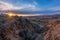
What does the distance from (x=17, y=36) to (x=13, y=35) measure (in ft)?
1.02

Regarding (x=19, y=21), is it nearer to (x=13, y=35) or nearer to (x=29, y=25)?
(x=29, y=25)

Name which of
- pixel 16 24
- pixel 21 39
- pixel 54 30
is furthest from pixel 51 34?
pixel 16 24

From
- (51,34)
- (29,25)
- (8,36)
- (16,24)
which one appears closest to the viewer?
(51,34)

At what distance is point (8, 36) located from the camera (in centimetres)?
1008

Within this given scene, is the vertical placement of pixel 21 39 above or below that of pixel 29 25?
below

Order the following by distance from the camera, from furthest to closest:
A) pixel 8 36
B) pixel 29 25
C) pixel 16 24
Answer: pixel 29 25, pixel 16 24, pixel 8 36

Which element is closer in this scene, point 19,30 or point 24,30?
point 19,30

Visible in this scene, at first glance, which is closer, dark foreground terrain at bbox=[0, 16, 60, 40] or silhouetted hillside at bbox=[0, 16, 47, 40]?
dark foreground terrain at bbox=[0, 16, 60, 40]

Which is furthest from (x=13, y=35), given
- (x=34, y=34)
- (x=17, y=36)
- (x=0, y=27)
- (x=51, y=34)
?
(x=51, y=34)

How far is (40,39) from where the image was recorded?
10.3m

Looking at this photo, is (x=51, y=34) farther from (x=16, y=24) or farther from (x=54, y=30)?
(x=16, y=24)

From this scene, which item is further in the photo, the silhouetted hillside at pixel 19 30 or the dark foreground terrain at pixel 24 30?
the silhouetted hillside at pixel 19 30

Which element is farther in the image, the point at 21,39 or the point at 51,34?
the point at 21,39

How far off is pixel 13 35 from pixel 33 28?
252 cm
